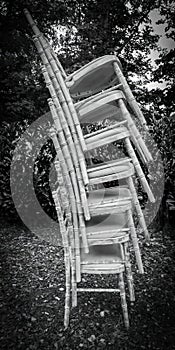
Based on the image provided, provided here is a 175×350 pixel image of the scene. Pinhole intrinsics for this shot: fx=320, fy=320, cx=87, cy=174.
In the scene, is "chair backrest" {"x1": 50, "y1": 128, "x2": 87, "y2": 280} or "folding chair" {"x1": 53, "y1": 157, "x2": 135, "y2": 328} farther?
"folding chair" {"x1": 53, "y1": 157, "x2": 135, "y2": 328}

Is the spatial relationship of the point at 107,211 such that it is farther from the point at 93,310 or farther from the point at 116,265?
the point at 93,310

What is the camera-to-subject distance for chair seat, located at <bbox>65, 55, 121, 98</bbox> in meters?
1.46

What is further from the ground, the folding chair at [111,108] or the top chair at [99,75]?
the top chair at [99,75]

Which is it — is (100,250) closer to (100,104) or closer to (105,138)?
(105,138)

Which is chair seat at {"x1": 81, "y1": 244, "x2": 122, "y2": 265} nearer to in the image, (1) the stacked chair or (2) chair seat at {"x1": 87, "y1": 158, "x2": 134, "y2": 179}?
(1) the stacked chair

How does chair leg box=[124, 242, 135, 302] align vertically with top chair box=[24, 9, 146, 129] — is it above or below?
below

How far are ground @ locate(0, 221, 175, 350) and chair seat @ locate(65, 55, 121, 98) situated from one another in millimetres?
1462

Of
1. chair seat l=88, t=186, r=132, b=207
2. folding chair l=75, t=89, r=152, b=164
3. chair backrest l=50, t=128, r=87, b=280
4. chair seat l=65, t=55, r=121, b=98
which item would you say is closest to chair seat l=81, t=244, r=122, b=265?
chair backrest l=50, t=128, r=87, b=280

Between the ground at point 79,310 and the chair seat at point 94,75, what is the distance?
1.46 m

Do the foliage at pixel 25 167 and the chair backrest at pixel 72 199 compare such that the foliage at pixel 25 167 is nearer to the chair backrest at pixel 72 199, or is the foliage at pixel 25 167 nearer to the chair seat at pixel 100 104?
the chair backrest at pixel 72 199

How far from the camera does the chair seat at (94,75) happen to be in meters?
1.46

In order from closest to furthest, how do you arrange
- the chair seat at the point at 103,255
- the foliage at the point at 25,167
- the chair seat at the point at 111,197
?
1. the chair seat at the point at 111,197
2. the chair seat at the point at 103,255
3. the foliage at the point at 25,167

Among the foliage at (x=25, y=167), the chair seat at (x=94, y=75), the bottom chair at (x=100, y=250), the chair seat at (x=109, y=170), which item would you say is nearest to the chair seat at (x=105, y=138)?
the chair seat at (x=109, y=170)

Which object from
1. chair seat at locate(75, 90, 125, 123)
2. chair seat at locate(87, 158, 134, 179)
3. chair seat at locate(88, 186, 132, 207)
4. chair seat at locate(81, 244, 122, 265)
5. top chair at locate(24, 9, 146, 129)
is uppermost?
top chair at locate(24, 9, 146, 129)
